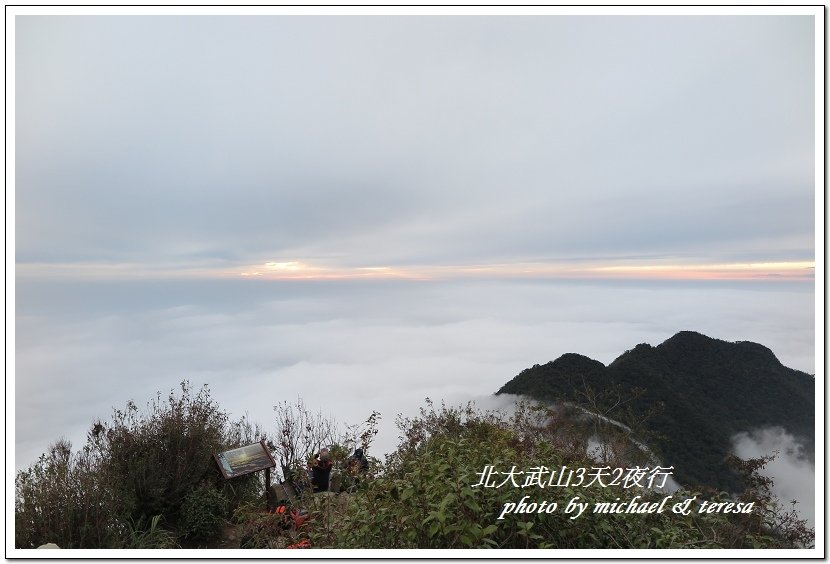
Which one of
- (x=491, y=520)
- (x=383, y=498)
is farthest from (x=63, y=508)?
(x=491, y=520)

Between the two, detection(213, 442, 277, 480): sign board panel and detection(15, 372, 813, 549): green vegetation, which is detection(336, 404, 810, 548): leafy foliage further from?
detection(213, 442, 277, 480): sign board panel

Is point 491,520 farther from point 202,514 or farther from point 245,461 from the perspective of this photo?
point 245,461

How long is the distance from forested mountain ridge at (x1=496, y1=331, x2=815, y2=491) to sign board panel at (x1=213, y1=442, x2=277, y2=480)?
3126mm

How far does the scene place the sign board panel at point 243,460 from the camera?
5664 millimetres

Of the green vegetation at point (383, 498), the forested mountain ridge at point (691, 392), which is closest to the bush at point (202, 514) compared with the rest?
the green vegetation at point (383, 498)

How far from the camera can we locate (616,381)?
5746mm

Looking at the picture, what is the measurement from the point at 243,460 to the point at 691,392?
5.37m

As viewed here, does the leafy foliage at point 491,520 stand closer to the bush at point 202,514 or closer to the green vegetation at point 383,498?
the green vegetation at point 383,498

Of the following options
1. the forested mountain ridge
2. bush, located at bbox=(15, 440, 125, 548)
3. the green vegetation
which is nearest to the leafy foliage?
the green vegetation

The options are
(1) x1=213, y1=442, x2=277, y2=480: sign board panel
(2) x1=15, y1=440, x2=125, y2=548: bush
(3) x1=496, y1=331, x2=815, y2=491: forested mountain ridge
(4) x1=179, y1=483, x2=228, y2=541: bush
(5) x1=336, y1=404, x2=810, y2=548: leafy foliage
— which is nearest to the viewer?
(5) x1=336, y1=404, x2=810, y2=548: leafy foliage

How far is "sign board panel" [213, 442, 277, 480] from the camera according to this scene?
18.6 ft

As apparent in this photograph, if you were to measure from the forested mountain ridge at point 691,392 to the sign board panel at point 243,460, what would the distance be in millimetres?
3126

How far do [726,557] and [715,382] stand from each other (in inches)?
94.2
